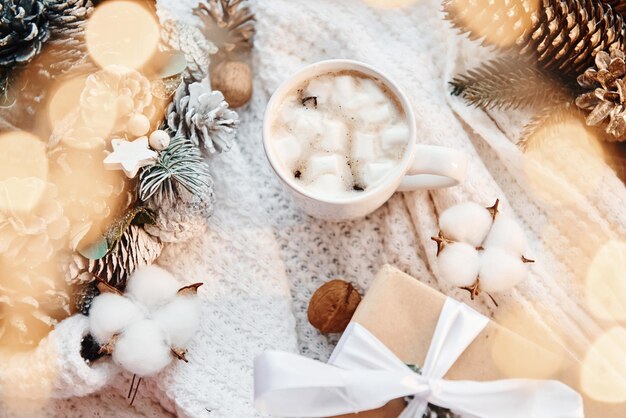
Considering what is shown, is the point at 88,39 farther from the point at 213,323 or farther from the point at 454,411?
the point at 454,411

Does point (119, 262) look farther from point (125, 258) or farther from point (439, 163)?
point (439, 163)

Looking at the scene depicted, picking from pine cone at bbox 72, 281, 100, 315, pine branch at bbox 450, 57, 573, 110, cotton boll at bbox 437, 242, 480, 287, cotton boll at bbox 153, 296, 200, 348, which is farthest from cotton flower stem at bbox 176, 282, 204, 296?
pine branch at bbox 450, 57, 573, 110

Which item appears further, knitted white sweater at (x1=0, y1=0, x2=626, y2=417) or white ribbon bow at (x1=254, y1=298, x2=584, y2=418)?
knitted white sweater at (x1=0, y1=0, x2=626, y2=417)

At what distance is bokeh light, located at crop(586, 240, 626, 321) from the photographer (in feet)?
3.06

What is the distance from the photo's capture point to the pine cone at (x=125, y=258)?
0.88 metres

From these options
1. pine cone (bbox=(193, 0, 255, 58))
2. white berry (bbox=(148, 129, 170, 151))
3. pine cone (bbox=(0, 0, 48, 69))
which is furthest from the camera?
pine cone (bbox=(193, 0, 255, 58))

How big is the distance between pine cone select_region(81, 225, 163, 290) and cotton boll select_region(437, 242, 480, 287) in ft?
1.32

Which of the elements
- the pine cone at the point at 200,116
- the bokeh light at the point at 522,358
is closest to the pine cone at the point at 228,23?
the pine cone at the point at 200,116

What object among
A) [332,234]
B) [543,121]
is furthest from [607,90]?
[332,234]

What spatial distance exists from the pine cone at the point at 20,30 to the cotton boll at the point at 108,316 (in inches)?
12.5

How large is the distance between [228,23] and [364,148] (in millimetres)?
324

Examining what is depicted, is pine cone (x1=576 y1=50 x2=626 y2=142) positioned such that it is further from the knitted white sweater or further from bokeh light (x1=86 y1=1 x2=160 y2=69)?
bokeh light (x1=86 y1=1 x2=160 y2=69)

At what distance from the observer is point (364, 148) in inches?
33.7

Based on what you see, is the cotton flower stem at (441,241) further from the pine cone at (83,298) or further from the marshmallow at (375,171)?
the pine cone at (83,298)
